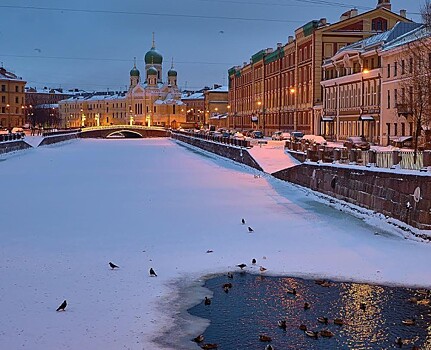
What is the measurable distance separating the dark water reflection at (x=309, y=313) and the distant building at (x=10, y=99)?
479 ft

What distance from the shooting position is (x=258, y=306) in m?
14.6

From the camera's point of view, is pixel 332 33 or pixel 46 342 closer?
pixel 46 342

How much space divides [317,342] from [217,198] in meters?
19.8

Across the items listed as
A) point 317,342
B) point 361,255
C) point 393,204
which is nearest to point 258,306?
point 317,342

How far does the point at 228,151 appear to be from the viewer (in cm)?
6334

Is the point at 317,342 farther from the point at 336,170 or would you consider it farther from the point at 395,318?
the point at 336,170

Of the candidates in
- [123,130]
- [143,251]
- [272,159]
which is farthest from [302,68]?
[143,251]

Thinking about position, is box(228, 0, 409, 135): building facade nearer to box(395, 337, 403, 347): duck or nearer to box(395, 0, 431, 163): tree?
box(395, 0, 431, 163): tree

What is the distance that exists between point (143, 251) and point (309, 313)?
667cm

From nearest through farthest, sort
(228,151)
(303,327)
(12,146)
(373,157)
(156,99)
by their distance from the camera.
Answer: (303,327)
(373,157)
(228,151)
(12,146)
(156,99)

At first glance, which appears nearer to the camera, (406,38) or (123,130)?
(406,38)

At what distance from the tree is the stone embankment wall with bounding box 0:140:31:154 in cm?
3528

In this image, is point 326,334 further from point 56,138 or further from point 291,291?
point 56,138

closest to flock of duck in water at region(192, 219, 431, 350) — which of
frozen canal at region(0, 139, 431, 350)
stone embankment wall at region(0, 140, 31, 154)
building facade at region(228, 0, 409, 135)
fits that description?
frozen canal at region(0, 139, 431, 350)
